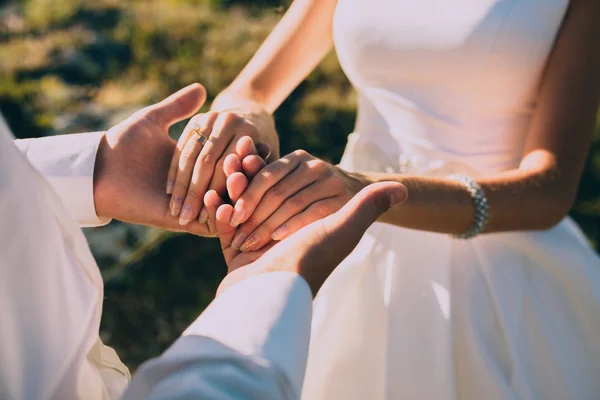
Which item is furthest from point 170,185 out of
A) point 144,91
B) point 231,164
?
point 144,91

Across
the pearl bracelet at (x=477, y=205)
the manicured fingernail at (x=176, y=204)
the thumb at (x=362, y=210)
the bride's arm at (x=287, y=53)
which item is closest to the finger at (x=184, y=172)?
the manicured fingernail at (x=176, y=204)

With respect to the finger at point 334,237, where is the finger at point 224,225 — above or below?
below

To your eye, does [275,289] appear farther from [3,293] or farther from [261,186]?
[261,186]

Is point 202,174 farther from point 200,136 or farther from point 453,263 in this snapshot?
point 453,263

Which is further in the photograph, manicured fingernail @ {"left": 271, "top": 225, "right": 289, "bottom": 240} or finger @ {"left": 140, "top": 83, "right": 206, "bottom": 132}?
finger @ {"left": 140, "top": 83, "right": 206, "bottom": 132}

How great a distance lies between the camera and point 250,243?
1.37 metres

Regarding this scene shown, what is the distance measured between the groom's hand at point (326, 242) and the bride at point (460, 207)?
0.25 m

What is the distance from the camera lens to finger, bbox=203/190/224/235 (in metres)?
1.45

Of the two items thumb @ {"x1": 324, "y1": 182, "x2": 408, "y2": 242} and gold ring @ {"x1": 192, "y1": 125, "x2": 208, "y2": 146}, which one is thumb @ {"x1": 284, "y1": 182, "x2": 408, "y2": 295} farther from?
gold ring @ {"x1": 192, "y1": 125, "x2": 208, "y2": 146}

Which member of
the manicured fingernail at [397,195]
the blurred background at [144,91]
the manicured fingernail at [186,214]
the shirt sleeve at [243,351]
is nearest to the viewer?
the shirt sleeve at [243,351]

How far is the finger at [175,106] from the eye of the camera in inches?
61.9

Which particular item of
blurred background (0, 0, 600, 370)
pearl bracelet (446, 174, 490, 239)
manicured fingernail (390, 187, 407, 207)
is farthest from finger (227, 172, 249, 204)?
blurred background (0, 0, 600, 370)

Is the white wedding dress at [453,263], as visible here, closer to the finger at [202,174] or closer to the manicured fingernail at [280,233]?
the manicured fingernail at [280,233]

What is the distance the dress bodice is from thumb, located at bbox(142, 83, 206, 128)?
439 mm
